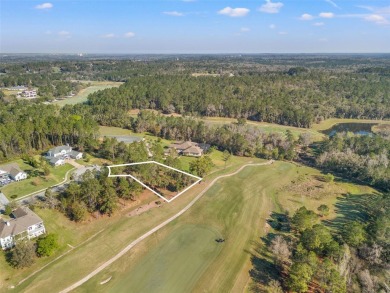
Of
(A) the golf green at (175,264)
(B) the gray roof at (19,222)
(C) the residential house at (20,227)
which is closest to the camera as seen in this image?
(A) the golf green at (175,264)

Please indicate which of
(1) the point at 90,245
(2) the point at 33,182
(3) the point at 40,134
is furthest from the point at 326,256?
(3) the point at 40,134

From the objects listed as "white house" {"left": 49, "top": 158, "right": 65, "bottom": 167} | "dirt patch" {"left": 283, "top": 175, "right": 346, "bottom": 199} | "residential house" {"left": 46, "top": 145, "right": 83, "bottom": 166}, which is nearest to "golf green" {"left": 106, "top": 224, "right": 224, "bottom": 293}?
"dirt patch" {"left": 283, "top": 175, "right": 346, "bottom": 199}

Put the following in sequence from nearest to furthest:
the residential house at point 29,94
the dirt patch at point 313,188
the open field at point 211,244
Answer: the open field at point 211,244, the dirt patch at point 313,188, the residential house at point 29,94

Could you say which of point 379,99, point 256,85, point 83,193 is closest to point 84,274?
point 83,193

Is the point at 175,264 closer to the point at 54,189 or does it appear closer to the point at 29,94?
the point at 54,189

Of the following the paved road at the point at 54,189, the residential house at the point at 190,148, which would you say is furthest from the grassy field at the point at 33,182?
the residential house at the point at 190,148

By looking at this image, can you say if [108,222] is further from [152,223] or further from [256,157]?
[256,157]

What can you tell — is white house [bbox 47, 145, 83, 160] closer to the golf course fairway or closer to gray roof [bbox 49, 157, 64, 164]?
gray roof [bbox 49, 157, 64, 164]

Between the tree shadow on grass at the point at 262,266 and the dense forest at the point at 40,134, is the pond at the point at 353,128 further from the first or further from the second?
the dense forest at the point at 40,134
